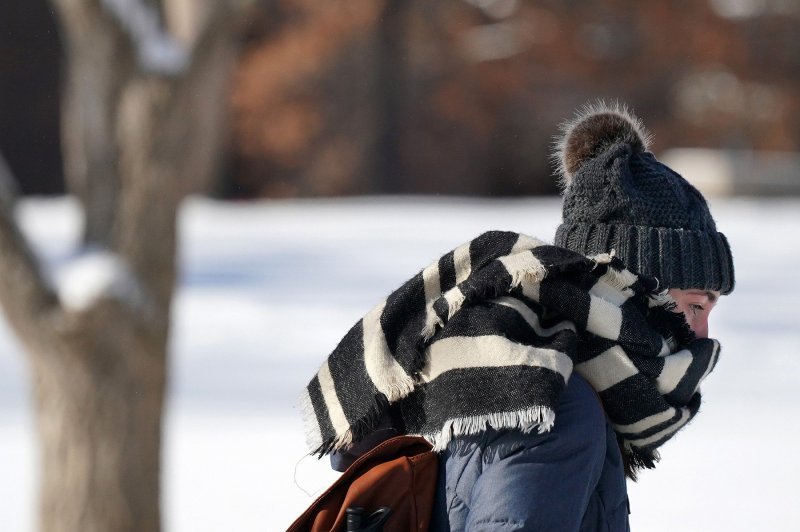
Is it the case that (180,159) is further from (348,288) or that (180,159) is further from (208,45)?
(348,288)

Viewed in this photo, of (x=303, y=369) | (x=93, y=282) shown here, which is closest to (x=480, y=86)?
(x=303, y=369)

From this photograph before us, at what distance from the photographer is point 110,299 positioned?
3.72 metres

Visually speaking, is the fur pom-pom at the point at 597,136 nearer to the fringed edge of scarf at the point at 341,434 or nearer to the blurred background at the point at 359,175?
the fringed edge of scarf at the point at 341,434

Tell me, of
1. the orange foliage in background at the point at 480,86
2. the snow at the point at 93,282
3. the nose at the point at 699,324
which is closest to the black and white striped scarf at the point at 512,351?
the nose at the point at 699,324

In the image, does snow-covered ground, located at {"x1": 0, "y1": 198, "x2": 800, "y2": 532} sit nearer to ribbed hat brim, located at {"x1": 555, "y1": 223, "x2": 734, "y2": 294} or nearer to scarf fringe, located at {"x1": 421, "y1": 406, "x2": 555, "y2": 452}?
scarf fringe, located at {"x1": 421, "y1": 406, "x2": 555, "y2": 452}

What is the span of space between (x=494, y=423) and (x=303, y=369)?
21.3ft

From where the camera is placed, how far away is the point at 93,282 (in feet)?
12.2

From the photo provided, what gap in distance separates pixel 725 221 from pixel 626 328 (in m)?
13.3

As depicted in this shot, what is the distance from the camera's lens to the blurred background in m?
5.02

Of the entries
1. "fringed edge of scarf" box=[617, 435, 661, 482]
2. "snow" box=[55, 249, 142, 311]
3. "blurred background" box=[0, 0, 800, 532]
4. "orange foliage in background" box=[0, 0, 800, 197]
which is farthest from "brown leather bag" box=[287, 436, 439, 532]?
"orange foliage in background" box=[0, 0, 800, 197]

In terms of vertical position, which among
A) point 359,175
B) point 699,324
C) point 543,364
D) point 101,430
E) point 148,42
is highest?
point 359,175

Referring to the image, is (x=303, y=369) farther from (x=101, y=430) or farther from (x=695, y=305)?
(x=695, y=305)

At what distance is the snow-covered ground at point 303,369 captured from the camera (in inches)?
208

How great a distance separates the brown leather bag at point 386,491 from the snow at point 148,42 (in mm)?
2550
